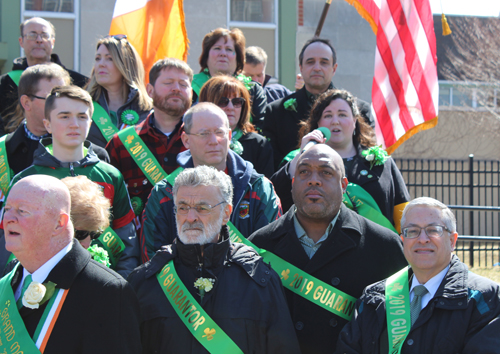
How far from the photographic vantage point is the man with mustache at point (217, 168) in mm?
3877

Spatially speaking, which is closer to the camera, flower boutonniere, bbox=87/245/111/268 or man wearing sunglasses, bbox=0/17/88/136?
flower boutonniere, bbox=87/245/111/268

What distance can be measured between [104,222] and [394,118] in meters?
3.38

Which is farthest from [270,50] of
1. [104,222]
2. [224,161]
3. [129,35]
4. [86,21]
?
[104,222]

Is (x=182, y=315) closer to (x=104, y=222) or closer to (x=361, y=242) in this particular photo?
(x=104, y=222)

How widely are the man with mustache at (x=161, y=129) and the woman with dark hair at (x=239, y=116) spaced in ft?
0.76

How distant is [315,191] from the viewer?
3.76 m

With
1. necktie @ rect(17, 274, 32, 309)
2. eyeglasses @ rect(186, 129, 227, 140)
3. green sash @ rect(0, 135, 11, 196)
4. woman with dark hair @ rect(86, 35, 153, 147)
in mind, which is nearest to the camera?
necktie @ rect(17, 274, 32, 309)

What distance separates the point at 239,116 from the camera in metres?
5.08

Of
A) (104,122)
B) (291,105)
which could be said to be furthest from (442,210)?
(104,122)

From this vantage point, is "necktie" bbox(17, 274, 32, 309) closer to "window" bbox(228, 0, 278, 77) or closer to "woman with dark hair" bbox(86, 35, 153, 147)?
"woman with dark hair" bbox(86, 35, 153, 147)

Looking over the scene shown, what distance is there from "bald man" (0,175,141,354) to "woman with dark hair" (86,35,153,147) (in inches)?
101

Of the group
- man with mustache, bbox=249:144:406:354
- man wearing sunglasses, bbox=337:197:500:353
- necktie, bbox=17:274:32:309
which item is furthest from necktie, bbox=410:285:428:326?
necktie, bbox=17:274:32:309

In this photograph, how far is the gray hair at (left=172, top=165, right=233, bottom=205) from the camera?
3.39 meters

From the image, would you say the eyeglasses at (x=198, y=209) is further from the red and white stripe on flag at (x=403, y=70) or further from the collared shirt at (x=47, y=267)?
the red and white stripe on flag at (x=403, y=70)
